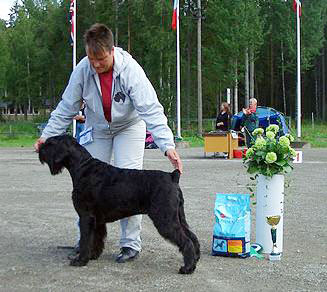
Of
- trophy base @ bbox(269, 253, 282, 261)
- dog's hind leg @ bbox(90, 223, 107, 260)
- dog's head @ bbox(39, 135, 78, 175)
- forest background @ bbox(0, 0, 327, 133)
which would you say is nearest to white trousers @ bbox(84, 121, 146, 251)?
dog's hind leg @ bbox(90, 223, 107, 260)

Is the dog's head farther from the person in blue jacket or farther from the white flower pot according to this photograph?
the white flower pot

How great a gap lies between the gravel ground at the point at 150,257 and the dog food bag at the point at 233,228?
3.6 inches

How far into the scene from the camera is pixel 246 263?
4.88m

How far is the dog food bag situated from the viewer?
16.5 feet

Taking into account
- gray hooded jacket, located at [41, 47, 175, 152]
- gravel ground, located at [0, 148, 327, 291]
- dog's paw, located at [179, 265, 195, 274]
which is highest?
gray hooded jacket, located at [41, 47, 175, 152]

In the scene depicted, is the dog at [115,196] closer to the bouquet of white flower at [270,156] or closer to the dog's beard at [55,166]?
the dog's beard at [55,166]

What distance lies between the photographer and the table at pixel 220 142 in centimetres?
1655

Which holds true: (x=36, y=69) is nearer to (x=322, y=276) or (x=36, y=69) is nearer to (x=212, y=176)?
(x=212, y=176)

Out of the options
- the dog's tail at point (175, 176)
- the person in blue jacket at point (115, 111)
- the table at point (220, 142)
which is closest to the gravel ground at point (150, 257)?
the person in blue jacket at point (115, 111)

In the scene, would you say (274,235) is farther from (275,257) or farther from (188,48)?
(188,48)

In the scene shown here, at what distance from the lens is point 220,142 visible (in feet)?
54.5

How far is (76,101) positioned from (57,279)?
5.16 feet

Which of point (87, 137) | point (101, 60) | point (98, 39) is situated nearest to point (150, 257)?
point (87, 137)

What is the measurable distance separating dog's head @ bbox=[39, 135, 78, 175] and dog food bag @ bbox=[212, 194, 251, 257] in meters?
1.42
